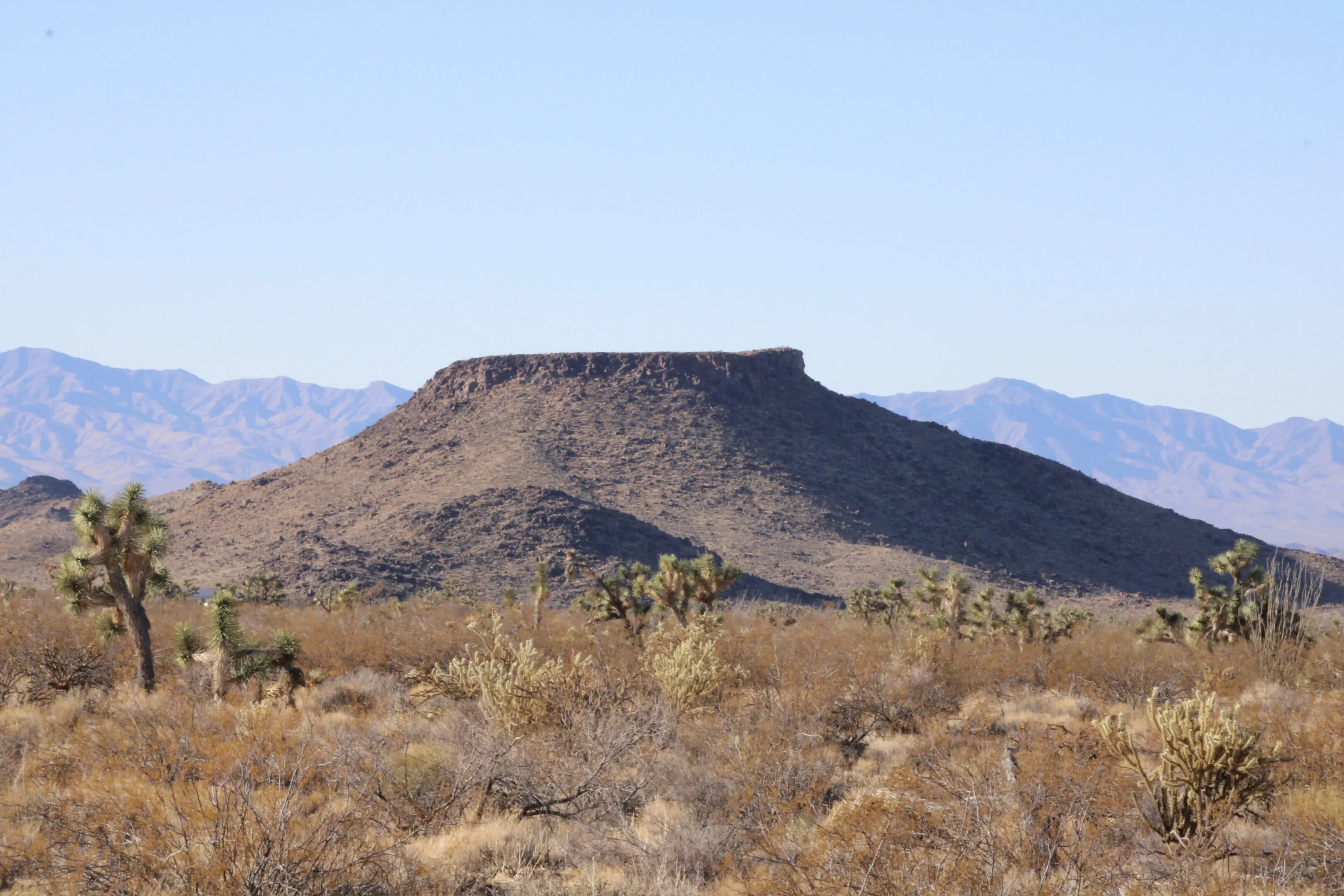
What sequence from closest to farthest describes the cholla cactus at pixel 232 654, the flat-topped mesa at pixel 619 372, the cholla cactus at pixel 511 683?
1. the cholla cactus at pixel 511 683
2. the cholla cactus at pixel 232 654
3. the flat-topped mesa at pixel 619 372

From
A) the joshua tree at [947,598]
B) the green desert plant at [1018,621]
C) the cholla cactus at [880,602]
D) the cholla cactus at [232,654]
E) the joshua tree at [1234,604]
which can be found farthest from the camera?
the cholla cactus at [880,602]

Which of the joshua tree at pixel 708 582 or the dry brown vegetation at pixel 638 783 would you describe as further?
the joshua tree at pixel 708 582

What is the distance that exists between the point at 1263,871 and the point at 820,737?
486cm

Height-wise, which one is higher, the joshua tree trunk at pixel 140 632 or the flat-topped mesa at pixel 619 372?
the flat-topped mesa at pixel 619 372

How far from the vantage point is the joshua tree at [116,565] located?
51.9 ft

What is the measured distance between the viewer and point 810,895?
23.6 feet

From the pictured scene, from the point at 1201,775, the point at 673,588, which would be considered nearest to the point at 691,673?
the point at 1201,775

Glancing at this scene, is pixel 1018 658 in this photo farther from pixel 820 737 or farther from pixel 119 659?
pixel 119 659

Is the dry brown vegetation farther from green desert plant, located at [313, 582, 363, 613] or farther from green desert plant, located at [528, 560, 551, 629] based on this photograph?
green desert plant, located at [313, 582, 363, 613]

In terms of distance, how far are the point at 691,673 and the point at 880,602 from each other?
3098cm

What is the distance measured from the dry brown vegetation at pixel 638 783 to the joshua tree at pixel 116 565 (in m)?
0.89

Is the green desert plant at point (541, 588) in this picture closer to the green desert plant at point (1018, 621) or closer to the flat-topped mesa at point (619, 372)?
the green desert plant at point (1018, 621)

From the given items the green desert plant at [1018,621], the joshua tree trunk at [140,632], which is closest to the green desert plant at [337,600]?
the joshua tree trunk at [140,632]

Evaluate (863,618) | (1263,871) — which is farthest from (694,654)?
(863,618)
